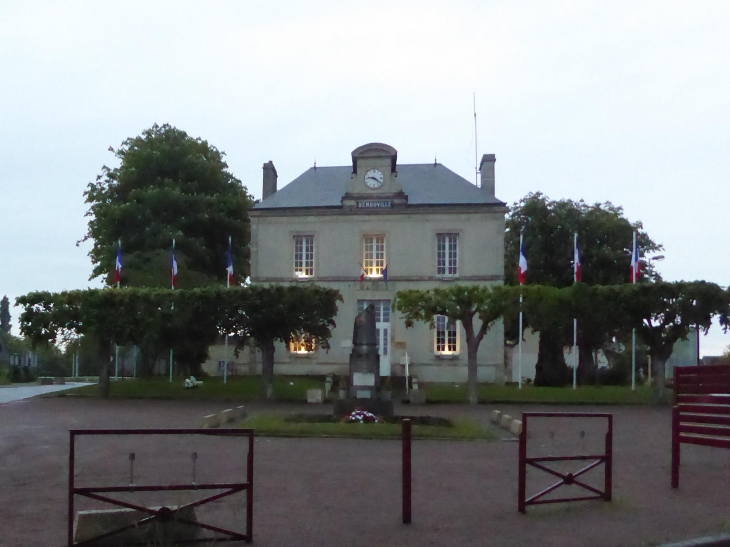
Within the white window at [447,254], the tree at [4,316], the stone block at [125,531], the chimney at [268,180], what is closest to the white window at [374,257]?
the white window at [447,254]

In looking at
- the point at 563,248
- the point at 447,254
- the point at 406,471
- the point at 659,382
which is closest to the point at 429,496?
the point at 406,471

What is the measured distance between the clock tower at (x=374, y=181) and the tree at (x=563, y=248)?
9.09 metres

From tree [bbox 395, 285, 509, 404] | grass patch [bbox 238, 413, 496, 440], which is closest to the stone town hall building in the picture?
tree [bbox 395, 285, 509, 404]

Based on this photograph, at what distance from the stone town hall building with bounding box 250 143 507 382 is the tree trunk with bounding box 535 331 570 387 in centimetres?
495

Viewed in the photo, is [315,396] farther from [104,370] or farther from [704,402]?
[704,402]

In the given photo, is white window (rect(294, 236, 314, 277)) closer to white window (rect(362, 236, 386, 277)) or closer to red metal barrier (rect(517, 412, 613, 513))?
white window (rect(362, 236, 386, 277))

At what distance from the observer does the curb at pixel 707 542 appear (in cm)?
654

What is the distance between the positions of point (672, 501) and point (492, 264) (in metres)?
28.6

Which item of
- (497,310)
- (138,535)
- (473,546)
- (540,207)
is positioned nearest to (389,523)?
(473,546)

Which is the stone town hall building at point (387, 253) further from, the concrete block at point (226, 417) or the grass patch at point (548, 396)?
the concrete block at point (226, 417)

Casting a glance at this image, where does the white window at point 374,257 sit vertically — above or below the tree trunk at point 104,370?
above

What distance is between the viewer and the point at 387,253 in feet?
124

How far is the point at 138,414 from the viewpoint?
2162 centimetres

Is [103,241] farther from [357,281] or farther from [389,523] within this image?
[389,523]
